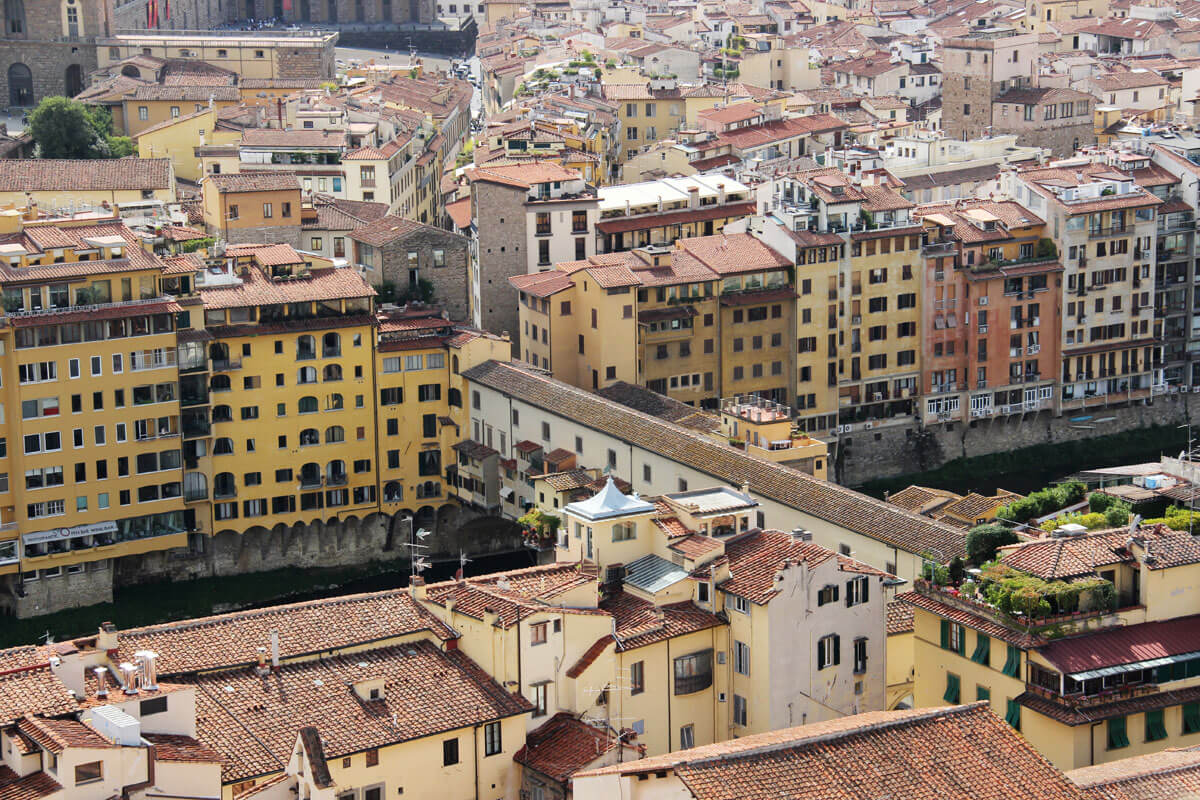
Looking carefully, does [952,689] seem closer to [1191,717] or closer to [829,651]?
[829,651]

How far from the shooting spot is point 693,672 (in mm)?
58750

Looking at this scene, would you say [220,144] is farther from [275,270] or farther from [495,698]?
[495,698]

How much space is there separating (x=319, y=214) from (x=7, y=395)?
2218cm

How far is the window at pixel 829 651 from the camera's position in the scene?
59000 mm

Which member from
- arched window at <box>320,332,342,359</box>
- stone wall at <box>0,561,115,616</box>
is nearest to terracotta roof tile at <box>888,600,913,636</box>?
arched window at <box>320,332,342,359</box>

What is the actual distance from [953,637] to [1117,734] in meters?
4.56

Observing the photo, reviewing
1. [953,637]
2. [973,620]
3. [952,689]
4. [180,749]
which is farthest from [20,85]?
[180,749]

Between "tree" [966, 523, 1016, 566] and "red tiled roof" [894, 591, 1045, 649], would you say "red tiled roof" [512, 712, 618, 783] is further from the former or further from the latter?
"tree" [966, 523, 1016, 566]

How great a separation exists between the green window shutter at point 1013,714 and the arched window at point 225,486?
35871 mm

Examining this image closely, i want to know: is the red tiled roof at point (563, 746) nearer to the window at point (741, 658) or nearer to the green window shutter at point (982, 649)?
the window at point (741, 658)

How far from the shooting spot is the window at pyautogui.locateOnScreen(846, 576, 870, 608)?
59.3 metres

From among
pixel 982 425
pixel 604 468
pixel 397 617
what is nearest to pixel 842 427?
pixel 982 425

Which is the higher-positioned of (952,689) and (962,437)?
(952,689)

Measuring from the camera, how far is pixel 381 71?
148 metres
